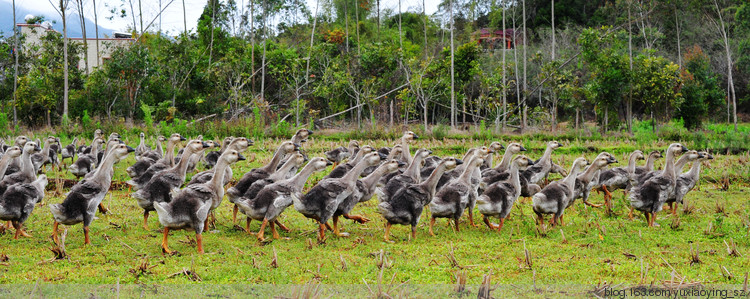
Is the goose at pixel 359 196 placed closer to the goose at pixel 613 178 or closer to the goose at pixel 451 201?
the goose at pixel 451 201

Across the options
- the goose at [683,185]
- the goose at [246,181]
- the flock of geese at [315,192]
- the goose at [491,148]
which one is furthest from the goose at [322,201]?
the goose at [683,185]

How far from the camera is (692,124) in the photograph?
3092 centimetres

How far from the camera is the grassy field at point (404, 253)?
6621 millimetres

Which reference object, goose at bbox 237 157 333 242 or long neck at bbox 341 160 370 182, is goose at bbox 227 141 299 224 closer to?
goose at bbox 237 157 333 242

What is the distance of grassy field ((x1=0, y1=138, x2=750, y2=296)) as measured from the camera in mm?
6621

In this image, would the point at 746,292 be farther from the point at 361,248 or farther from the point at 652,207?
the point at 652,207

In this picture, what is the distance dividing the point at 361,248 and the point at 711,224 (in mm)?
5722

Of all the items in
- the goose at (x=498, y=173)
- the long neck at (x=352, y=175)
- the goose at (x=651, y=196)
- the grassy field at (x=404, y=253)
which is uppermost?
the long neck at (x=352, y=175)

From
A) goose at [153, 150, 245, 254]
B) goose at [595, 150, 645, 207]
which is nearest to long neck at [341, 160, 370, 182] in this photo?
goose at [153, 150, 245, 254]

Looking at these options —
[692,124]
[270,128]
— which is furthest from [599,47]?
[270,128]

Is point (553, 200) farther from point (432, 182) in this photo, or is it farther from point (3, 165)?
point (3, 165)

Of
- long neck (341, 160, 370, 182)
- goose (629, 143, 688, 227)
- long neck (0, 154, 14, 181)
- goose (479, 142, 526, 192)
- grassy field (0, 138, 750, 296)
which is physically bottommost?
grassy field (0, 138, 750, 296)

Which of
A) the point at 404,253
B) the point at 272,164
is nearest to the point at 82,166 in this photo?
the point at 272,164

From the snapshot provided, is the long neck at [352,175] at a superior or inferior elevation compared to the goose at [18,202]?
superior
